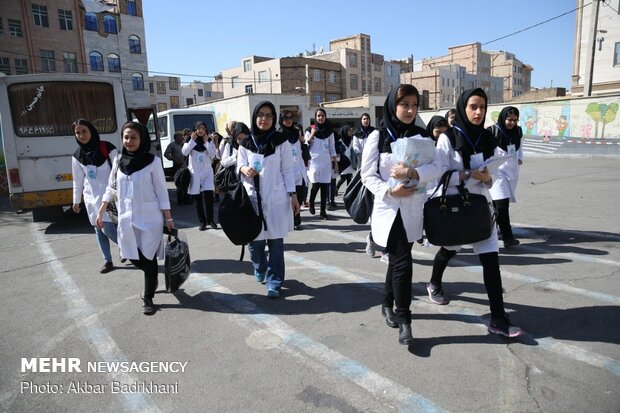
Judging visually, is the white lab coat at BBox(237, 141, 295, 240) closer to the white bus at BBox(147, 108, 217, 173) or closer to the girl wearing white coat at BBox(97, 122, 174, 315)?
the girl wearing white coat at BBox(97, 122, 174, 315)

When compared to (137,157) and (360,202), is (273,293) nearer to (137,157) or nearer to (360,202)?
(360,202)

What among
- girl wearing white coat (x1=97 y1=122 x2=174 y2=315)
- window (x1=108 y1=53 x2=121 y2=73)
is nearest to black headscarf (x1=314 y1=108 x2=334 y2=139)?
girl wearing white coat (x1=97 y1=122 x2=174 y2=315)

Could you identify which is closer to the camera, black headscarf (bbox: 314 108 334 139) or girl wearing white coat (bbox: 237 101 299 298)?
girl wearing white coat (bbox: 237 101 299 298)

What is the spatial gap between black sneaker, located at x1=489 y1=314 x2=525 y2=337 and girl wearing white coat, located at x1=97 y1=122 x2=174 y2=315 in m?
3.10

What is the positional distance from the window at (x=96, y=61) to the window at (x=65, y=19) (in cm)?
601

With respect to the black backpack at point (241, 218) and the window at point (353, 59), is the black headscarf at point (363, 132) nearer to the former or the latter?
the black backpack at point (241, 218)

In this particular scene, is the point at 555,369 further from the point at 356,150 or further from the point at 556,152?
the point at 556,152

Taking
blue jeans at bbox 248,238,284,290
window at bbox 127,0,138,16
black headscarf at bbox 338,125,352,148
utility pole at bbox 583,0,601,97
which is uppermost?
window at bbox 127,0,138,16

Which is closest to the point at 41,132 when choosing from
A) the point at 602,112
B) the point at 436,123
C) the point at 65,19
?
the point at 436,123

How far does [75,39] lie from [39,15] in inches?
116

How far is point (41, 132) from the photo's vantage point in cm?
830

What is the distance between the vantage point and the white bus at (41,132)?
808cm

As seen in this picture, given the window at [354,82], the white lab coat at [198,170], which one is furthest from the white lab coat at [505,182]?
→ the window at [354,82]

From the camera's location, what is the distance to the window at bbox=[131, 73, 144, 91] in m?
44.9
